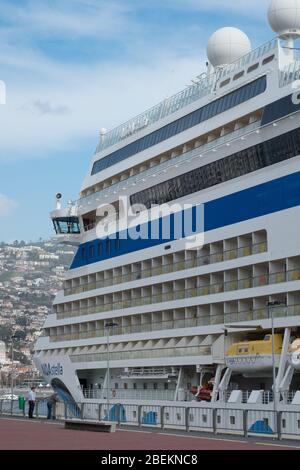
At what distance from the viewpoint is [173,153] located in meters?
43.0

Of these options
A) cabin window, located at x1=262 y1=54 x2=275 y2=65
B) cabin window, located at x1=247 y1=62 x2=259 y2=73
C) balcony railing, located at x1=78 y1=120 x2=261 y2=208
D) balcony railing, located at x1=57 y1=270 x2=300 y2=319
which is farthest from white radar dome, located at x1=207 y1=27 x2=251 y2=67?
balcony railing, located at x1=57 y1=270 x2=300 y2=319

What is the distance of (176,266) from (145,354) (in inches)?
189

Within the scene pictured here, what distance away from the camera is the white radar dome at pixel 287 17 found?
3903cm

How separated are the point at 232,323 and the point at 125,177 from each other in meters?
15.2

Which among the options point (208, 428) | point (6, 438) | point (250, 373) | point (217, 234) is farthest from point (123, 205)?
point (6, 438)

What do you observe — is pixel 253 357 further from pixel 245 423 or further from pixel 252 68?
pixel 252 68

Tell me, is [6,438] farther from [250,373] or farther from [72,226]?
[72,226]

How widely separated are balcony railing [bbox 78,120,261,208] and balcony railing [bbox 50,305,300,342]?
7341 mm

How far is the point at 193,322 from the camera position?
38.3m

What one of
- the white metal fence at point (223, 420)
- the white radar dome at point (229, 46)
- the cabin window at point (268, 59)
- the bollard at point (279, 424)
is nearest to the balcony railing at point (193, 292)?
the white metal fence at point (223, 420)

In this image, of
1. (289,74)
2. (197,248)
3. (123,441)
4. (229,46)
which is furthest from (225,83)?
(123,441)

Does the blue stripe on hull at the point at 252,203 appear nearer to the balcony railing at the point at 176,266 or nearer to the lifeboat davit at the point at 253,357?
the balcony railing at the point at 176,266

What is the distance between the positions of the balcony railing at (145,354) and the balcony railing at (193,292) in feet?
7.58
